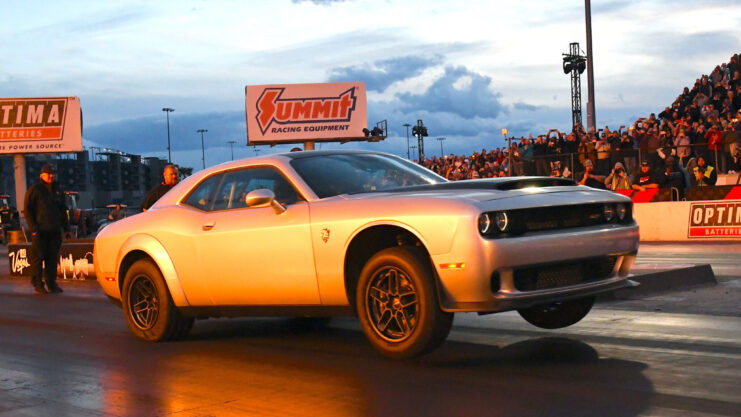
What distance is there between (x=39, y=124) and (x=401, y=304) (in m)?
44.0

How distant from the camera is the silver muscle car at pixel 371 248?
5.88 metres

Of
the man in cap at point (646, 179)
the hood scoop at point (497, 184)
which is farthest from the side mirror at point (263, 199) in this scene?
the man in cap at point (646, 179)

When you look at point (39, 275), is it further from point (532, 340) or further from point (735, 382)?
point (735, 382)

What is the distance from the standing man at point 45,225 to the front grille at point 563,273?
938 centimetres

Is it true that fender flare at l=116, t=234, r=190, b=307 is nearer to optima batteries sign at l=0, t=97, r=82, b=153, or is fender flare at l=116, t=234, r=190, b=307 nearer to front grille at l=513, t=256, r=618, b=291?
front grille at l=513, t=256, r=618, b=291

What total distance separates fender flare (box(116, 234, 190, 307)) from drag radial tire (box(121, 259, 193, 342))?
0.26 feet

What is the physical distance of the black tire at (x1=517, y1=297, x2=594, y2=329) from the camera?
700cm

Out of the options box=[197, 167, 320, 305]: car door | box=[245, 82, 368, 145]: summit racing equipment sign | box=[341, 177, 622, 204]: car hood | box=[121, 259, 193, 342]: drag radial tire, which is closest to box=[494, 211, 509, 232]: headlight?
box=[341, 177, 622, 204]: car hood

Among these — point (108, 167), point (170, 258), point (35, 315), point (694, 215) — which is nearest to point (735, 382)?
point (170, 258)

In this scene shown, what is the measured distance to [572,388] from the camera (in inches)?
210

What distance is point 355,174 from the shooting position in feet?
23.7

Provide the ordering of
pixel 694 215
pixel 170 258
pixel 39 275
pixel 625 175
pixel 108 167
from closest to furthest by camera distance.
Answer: pixel 170 258 → pixel 39 275 → pixel 694 215 → pixel 625 175 → pixel 108 167

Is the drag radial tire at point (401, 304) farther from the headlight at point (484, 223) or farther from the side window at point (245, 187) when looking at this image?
the side window at point (245, 187)

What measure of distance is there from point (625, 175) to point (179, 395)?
18.9 meters
